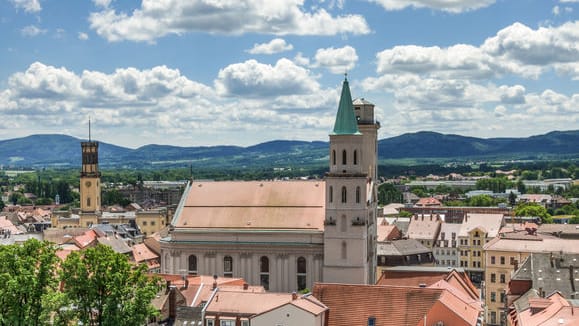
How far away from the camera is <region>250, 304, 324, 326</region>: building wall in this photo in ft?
192

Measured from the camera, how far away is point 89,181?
16562 centimetres

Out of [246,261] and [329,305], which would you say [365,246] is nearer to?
[246,261]

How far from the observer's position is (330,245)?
85.2m

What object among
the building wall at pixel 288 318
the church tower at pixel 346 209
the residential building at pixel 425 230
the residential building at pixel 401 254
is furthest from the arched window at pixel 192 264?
the residential building at pixel 425 230

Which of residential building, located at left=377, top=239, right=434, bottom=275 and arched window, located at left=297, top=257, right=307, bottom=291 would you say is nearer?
arched window, located at left=297, top=257, right=307, bottom=291

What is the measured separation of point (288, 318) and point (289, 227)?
93.6 ft

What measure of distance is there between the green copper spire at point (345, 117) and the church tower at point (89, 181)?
91.7m

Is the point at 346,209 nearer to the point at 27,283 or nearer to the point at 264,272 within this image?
the point at 264,272

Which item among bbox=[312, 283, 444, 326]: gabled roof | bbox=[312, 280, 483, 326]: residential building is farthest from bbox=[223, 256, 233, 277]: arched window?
bbox=[312, 283, 444, 326]: gabled roof

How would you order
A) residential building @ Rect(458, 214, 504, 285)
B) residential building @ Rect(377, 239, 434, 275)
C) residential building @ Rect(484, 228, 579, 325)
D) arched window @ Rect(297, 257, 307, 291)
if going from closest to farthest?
arched window @ Rect(297, 257, 307, 291)
residential building @ Rect(484, 228, 579, 325)
residential building @ Rect(377, 239, 434, 275)
residential building @ Rect(458, 214, 504, 285)

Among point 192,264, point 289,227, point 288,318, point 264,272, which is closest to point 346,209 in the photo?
point 289,227

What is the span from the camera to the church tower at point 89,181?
16588 centimetres

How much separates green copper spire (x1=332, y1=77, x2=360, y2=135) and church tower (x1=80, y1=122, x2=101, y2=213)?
91.7 metres

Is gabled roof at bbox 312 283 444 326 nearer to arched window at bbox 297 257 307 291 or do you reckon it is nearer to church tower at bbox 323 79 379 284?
church tower at bbox 323 79 379 284
